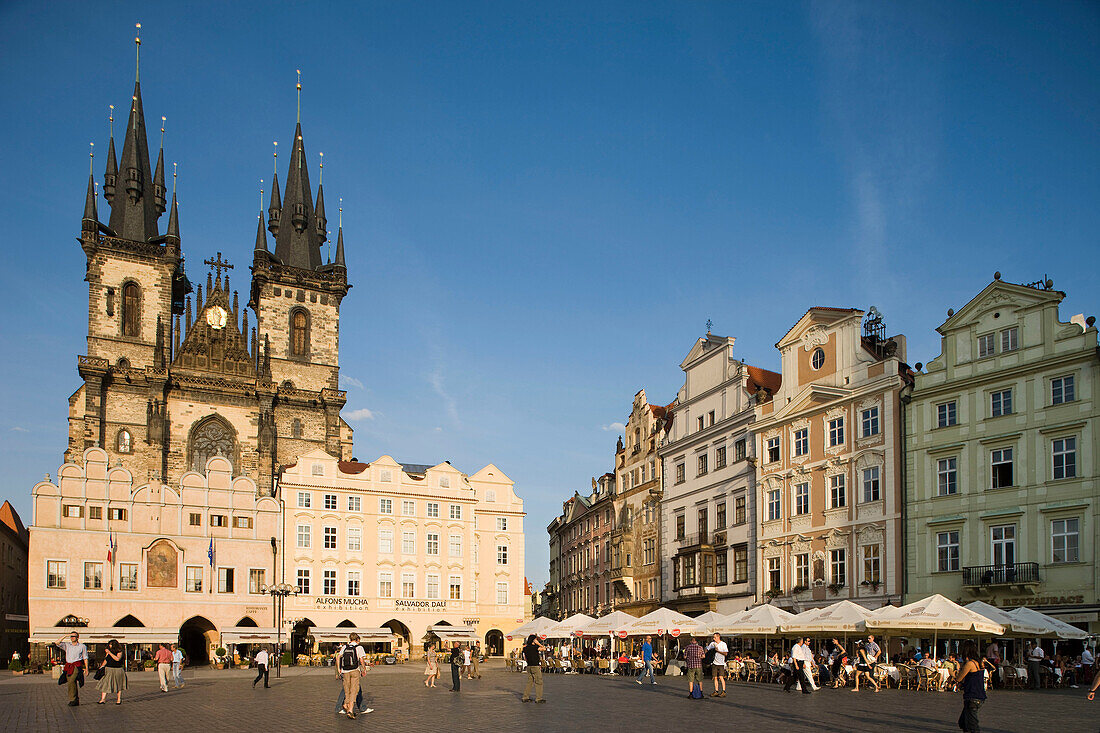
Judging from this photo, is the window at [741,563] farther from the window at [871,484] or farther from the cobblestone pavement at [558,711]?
the cobblestone pavement at [558,711]

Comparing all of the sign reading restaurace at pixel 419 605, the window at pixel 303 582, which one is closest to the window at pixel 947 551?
the sign reading restaurace at pixel 419 605

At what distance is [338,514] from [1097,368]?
4365 cm

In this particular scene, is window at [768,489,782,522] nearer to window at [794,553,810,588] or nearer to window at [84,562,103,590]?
window at [794,553,810,588]

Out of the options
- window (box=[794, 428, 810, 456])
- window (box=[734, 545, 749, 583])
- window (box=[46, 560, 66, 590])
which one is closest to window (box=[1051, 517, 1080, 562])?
window (box=[794, 428, 810, 456])

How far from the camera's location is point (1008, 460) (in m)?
37.4

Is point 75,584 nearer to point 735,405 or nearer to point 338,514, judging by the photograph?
point 338,514

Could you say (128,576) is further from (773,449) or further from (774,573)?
(773,449)

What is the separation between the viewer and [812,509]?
4569 centimetres

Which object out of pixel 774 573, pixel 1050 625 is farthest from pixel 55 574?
pixel 1050 625

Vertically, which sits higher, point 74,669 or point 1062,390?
point 1062,390

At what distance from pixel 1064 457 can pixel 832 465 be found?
34.6ft

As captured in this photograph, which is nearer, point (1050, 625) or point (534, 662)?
point (534, 662)

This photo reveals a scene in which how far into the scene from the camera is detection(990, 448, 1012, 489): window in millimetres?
37406

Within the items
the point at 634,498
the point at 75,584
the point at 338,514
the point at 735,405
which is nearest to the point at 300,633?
the point at 338,514
